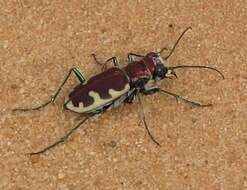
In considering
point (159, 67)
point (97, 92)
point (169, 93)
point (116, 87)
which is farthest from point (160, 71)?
point (97, 92)

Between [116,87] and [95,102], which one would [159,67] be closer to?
[116,87]

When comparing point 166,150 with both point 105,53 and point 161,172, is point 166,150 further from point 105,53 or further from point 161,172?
point 105,53

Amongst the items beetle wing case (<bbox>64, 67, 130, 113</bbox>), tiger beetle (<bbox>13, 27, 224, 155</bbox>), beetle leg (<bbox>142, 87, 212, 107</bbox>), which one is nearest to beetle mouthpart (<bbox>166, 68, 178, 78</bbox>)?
tiger beetle (<bbox>13, 27, 224, 155</bbox>)

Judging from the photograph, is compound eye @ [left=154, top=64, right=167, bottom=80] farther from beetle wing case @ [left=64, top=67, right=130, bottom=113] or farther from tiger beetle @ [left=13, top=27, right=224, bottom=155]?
beetle wing case @ [left=64, top=67, right=130, bottom=113]

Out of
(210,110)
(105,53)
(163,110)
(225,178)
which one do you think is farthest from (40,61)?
(225,178)

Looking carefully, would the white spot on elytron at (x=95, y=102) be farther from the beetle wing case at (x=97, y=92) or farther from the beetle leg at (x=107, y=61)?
the beetle leg at (x=107, y=61)

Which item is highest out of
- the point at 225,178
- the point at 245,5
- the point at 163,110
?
the point at 245,5
